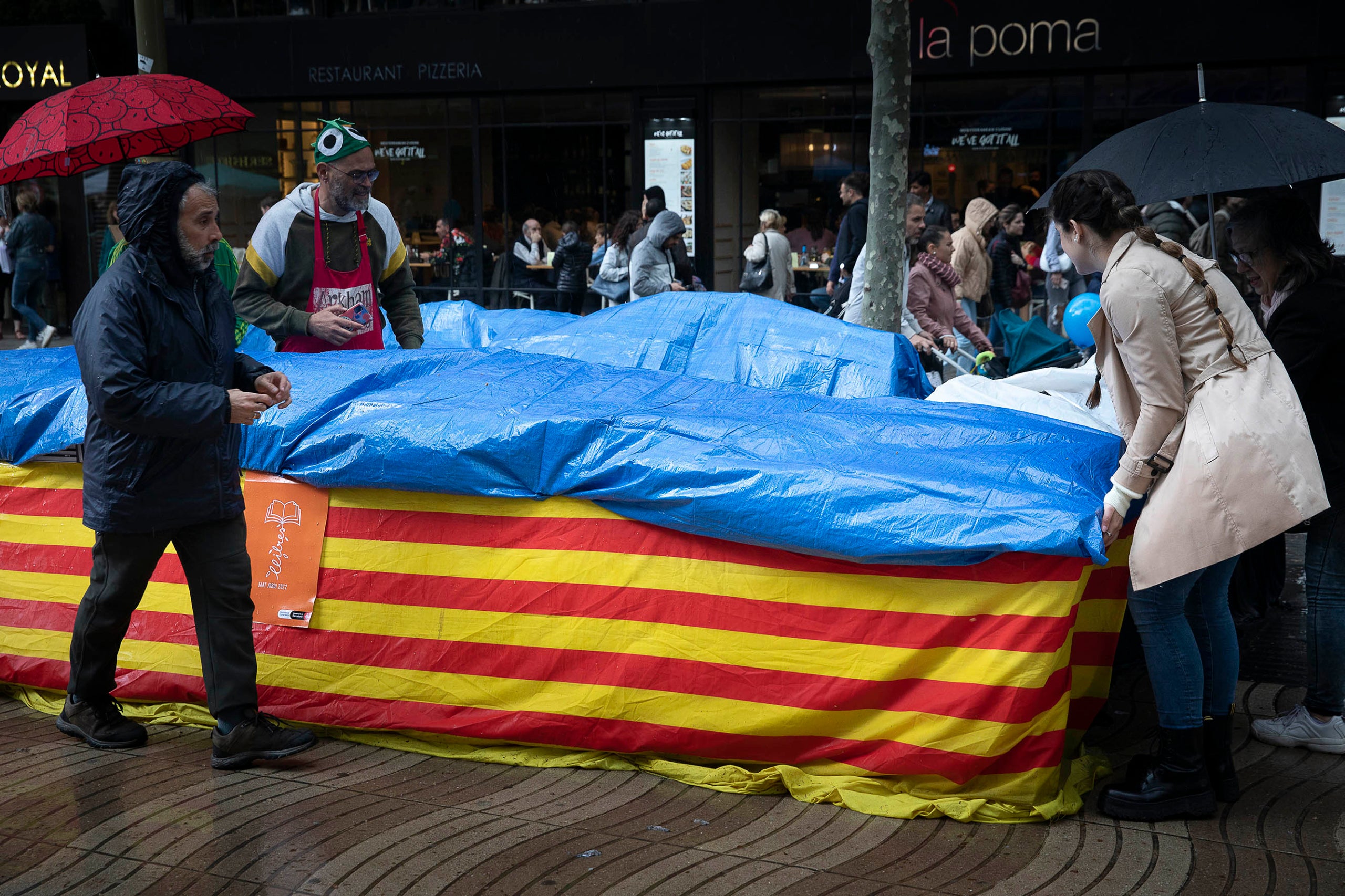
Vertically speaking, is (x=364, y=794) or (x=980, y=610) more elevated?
(x=980, y=610)

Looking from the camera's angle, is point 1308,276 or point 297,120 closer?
point 1308,276

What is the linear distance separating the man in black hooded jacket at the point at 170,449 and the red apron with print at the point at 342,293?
827 millimetres

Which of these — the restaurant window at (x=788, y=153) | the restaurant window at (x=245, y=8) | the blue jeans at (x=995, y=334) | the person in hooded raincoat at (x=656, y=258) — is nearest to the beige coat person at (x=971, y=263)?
the blue jeans at (x=995, y=334)

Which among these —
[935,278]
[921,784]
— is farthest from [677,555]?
[935,278]

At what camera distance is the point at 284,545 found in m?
4.01

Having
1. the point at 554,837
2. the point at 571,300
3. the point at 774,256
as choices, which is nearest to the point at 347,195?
the point at 554,837

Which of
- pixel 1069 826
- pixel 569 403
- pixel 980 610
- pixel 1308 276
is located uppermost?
pixel 1308 276

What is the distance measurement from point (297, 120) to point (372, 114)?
1076mm

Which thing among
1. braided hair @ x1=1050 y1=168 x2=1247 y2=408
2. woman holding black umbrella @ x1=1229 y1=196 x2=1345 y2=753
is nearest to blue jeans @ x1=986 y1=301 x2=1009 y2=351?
woman holding black umbrella @ x1=1229 y1=196 x2=1345 y2=753

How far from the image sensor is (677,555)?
3.61m

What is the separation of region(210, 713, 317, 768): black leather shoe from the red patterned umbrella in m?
2.36

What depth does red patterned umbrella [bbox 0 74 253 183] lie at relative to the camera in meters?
4.90

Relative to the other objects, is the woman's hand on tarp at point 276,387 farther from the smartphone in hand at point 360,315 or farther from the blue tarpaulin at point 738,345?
the blue tarpaulin at point 738,345

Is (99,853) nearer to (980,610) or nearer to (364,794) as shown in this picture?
(364,794)
